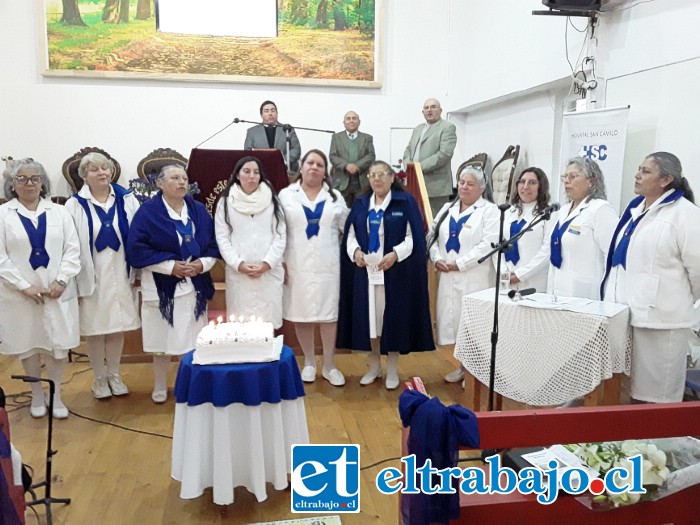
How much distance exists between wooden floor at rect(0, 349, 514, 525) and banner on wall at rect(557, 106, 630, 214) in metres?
1.93

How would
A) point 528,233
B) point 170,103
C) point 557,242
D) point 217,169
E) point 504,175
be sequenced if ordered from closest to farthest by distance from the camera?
point 557,242, point 528,233, point 217,169, point 504,175, point 170,103

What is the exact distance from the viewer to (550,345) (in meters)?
3.06

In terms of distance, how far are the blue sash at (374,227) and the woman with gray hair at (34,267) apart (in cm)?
195

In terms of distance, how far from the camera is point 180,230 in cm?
383

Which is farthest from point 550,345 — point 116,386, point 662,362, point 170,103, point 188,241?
point 170,103

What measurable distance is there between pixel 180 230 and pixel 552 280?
246cm

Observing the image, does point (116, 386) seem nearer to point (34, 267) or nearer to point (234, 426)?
point (34, 267)

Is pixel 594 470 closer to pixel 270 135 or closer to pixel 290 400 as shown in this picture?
pixel 290 400

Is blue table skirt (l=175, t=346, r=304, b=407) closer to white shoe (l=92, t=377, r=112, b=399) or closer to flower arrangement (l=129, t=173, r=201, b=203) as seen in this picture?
white shoe (l=92, t=377, r=112, b=399)

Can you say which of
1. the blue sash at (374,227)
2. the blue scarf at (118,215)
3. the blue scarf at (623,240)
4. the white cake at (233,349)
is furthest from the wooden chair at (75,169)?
the blue scarf at (623,240)

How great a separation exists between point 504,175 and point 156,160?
4355mm

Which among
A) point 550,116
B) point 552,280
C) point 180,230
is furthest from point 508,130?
point 180,230

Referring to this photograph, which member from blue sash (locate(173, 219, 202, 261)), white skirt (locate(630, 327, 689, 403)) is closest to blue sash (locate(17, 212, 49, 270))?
blue sash (locate(173, 219, 202, 261))

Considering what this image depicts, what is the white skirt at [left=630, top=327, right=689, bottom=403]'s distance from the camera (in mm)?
3066
